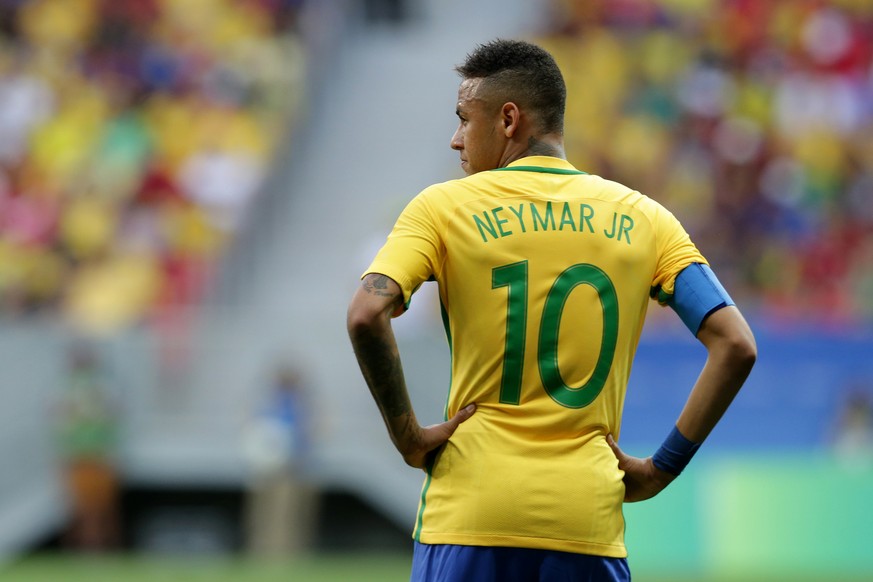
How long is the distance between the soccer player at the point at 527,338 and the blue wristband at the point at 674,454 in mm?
76

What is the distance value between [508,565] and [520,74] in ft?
4.08

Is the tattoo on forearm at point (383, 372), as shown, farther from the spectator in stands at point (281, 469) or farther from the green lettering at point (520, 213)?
the spectator in stands at point (281, 469)

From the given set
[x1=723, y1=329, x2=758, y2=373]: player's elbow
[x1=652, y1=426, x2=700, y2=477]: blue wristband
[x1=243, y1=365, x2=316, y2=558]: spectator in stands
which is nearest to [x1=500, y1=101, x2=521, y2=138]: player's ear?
[x1=723, y1=329, x2=758, y2=373]: player's elbow

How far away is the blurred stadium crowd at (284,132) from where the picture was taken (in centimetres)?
1623

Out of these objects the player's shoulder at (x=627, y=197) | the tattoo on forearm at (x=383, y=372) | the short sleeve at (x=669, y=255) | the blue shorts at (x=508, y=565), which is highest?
the player's shoulder at (x=627, y=197)

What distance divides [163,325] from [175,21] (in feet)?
20.3

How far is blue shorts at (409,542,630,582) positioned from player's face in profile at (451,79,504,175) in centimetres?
100

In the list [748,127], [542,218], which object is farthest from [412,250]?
[748,127]

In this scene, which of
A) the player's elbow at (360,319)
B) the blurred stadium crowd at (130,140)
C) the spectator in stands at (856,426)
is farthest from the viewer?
the blurred stadium crowd at (130,140)

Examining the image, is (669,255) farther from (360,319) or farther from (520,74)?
(360,319)

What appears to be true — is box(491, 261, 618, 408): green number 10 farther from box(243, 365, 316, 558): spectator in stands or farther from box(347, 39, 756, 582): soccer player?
box(243, 365, 316, 558): spectator in stands

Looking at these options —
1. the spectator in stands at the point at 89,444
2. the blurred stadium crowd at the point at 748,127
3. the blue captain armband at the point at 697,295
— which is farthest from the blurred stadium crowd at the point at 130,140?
the blue captain armband at the point at 697,295

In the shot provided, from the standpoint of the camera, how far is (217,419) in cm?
1503

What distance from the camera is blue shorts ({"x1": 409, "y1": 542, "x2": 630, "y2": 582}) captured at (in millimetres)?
3951
